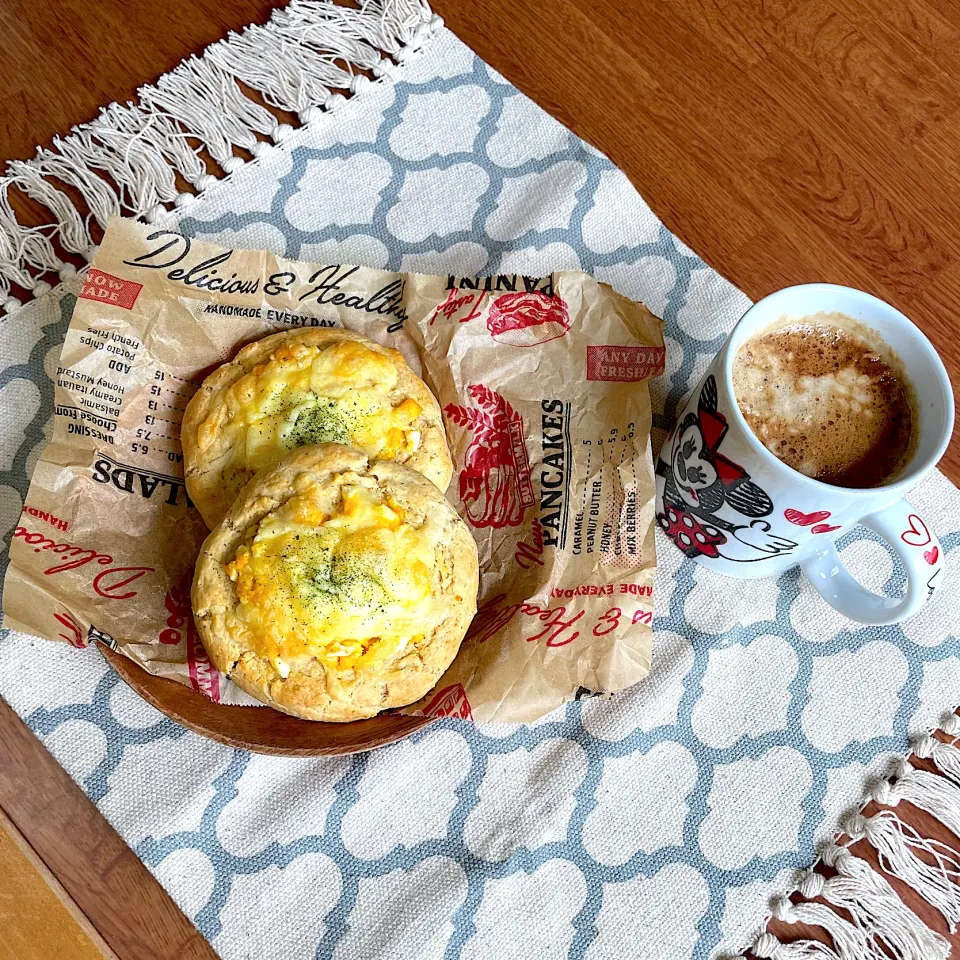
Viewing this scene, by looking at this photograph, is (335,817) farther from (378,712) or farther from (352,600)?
(352,600)

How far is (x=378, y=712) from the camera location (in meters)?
0.96

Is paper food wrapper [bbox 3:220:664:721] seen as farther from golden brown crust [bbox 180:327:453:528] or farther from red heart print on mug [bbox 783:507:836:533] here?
red heart print on mug [bbox 783:507:836:533]

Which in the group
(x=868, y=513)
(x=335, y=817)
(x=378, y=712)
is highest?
(x=868, y=513)

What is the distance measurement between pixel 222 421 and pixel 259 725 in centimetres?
35

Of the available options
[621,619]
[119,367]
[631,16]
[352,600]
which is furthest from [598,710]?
[631,16]

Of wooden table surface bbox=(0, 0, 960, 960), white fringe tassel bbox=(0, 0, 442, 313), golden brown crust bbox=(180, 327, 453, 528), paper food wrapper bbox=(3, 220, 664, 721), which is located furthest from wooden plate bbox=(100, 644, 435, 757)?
wooden table surface bbox=(0, 0, 960, 960)

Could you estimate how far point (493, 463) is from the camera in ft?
3.70

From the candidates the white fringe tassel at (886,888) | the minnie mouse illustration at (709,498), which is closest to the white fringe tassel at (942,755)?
the white fringe tassel at (886,888)

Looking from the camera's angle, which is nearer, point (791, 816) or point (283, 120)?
point (791, 816)

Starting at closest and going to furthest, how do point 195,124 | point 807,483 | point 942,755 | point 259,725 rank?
point 807,483, point 259,725, point 942,755, point 195,124

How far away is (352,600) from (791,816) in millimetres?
609

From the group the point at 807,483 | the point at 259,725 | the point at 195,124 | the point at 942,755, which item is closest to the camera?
the point at 807,483

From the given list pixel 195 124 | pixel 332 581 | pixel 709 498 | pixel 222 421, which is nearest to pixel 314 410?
pixel 222 421

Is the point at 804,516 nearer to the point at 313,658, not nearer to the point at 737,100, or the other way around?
the point at 313,658
